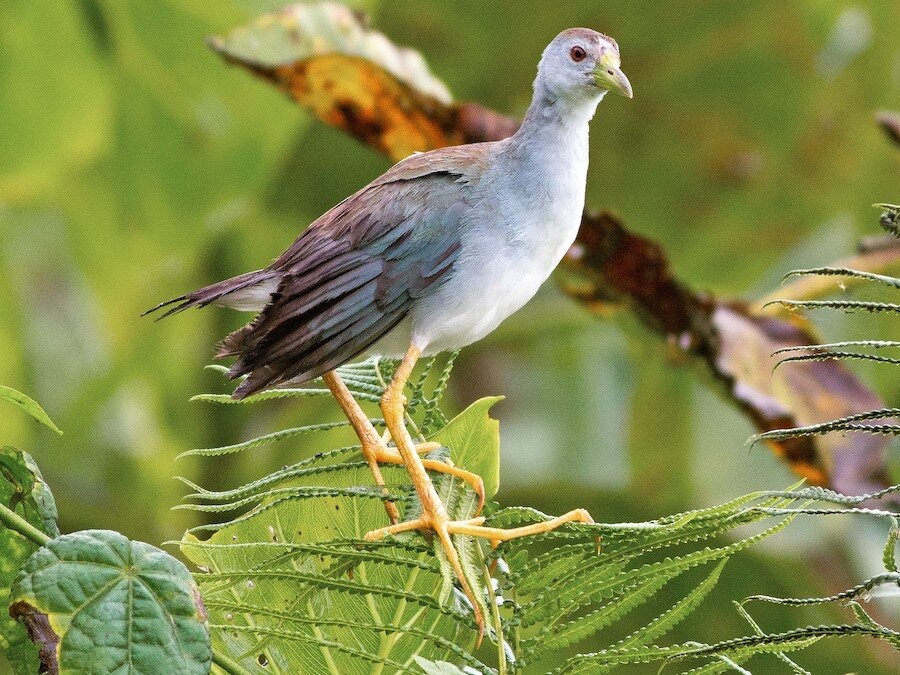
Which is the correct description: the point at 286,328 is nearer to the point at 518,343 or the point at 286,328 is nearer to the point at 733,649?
the point at 733,649

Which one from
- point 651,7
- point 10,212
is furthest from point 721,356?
point 10,212

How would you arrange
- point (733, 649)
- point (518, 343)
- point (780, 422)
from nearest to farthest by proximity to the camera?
1. point (733, 649)
2. point (780, 422)
3. point (518, 343)

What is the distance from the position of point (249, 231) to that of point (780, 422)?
1098 millimetres

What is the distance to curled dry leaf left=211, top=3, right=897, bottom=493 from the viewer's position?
982 mm

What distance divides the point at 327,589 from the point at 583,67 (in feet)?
1.17

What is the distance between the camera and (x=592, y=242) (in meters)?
0.99

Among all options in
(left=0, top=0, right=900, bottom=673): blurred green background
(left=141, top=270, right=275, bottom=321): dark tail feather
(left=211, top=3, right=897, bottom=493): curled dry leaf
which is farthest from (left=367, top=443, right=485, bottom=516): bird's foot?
(left=0, top=0, right=900, bottom=673): blurred green background

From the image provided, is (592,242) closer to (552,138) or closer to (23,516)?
(552,138)

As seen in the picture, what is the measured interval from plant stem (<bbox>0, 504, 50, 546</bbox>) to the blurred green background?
1.14 metres

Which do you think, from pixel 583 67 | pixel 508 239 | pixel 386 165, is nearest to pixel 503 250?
pixel 508 239

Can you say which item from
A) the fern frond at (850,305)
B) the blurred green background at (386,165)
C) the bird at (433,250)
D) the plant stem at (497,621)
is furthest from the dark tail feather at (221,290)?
the blurred green background at (386,165)

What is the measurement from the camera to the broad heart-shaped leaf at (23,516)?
1.70 feet

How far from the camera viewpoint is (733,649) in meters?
0.46

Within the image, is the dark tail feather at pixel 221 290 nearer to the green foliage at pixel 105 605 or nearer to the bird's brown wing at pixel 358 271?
the bird's brown wing at pixel 358 271
